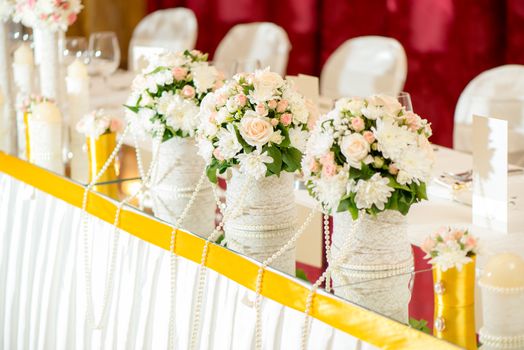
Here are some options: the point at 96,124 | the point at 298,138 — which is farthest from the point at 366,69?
the point at 298,138

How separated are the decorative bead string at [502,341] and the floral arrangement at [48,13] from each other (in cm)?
179

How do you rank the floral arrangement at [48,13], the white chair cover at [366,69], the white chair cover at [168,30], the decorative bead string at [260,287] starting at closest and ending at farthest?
1. the decorative bead string at [260,287]
2. the floral arrangement at [48,13]
3. the white chair cover at [366,69]
4. the white chair cover at [168,30]

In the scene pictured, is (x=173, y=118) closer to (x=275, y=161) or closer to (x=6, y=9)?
(x=275, y=161)

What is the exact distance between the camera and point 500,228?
1.79 m

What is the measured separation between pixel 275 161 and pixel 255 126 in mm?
73

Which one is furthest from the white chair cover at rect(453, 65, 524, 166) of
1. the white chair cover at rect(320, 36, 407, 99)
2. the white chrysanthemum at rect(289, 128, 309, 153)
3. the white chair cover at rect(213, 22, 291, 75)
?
the white chrysanthemum at rect(289, 128, 309, 153)

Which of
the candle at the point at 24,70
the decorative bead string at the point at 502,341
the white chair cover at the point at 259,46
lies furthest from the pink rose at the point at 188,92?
the white chair cover at the point at 259,46

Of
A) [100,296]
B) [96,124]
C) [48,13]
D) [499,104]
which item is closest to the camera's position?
[100,296]

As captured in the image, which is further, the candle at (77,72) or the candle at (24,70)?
the candle at (24,70)

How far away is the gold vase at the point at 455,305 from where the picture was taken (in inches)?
50.0

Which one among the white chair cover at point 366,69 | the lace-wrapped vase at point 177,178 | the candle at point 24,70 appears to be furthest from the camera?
the white chair cover at point 366,69

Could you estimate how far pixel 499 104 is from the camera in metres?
2.91

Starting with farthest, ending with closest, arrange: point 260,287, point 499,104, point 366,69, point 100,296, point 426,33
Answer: point 426,33 < point 366,69 < point 499,104 < point 100,296 < point 260,287

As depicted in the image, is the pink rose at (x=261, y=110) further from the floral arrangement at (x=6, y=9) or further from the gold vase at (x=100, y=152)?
the floral arrangement at (x=6, y=9)
